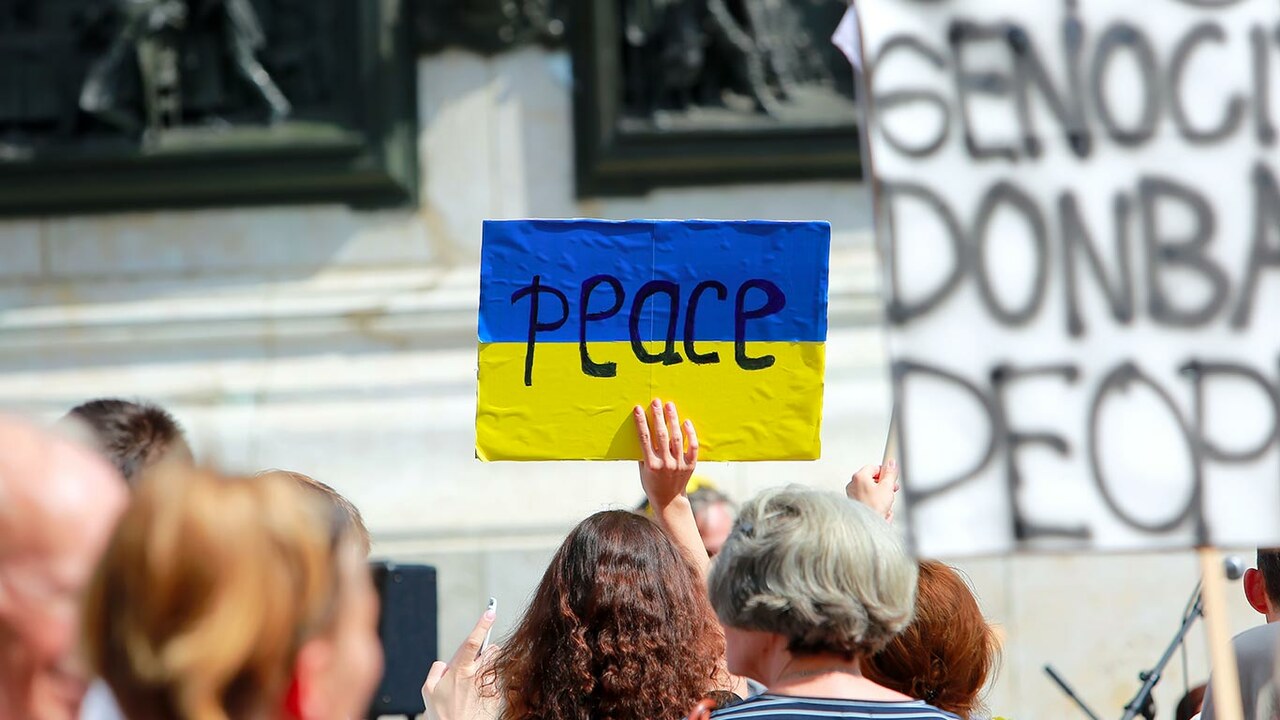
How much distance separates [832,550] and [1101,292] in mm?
601

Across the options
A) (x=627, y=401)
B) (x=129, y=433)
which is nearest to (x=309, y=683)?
(x=129, y=433)

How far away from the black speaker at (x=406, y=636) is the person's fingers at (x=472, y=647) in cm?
148

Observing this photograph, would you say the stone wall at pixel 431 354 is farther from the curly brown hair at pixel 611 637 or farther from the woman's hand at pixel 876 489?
the curly brown hair at pixel 611 637

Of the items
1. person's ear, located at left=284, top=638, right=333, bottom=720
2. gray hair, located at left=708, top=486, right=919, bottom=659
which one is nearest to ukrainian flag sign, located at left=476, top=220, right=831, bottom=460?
gray hair, located at left=708, top=486, right=919, bottom=659

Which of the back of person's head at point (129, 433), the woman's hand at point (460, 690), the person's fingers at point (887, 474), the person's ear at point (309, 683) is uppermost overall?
the back of person's head at point (129, 433)

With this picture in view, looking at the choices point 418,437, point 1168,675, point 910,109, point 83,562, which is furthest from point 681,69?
point 83,562

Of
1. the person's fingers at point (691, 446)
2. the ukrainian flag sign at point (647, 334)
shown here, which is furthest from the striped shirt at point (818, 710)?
the ukrainian flag sign at point (647, 334)

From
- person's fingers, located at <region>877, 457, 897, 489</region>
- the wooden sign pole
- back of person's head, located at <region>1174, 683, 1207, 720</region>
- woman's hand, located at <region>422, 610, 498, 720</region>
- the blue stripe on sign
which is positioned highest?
the blue stripe on sign

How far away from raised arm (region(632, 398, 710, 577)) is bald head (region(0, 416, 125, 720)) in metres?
1.52

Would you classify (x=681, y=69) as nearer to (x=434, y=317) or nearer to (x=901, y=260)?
(x=434, y=317)

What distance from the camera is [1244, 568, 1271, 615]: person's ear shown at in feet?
9.82

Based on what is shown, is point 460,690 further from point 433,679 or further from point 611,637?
point 611,637

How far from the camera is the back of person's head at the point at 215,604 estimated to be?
148cm

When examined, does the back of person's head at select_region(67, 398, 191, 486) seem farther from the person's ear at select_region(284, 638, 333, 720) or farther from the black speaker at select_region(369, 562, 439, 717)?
the person's ear at select_region(284, 638, 333, 720)
